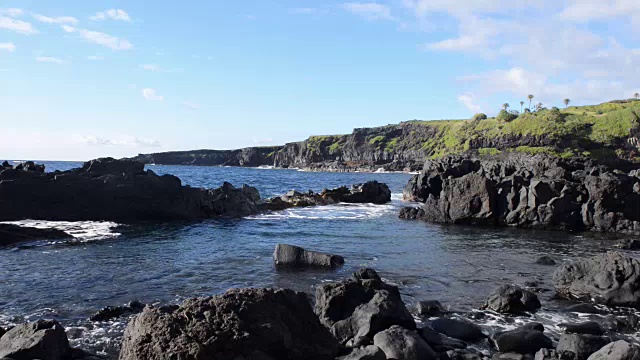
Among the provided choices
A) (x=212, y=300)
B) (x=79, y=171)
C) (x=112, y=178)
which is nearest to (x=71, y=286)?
(x=212, y=300)

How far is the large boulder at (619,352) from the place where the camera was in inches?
397

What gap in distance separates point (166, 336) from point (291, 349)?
8.09ft

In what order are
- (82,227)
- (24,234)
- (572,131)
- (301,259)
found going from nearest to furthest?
(301,259), (24,234), (82,227), (572,131)

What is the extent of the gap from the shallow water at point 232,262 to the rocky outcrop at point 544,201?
255cm

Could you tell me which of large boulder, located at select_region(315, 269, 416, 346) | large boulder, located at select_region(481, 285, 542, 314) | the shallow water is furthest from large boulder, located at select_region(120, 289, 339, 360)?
large boulder, located at select_region(481, 285, 542, 314)

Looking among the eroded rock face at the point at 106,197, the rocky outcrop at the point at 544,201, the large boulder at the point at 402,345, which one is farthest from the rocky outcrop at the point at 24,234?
the rocky outcrop at the point at 544,201

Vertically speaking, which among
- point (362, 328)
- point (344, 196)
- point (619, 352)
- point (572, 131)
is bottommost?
point (362, 328)

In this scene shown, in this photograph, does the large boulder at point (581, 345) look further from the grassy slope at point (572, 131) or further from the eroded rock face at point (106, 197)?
the grassy slope at point (572, 131)

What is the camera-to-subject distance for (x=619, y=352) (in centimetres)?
1030

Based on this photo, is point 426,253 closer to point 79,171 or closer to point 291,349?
point 291,349

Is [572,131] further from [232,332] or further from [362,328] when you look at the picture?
[232,332]

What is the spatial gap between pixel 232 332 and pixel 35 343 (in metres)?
5.71

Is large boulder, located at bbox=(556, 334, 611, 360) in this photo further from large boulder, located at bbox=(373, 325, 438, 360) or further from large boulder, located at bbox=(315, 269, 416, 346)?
large boulder, located at bbox=(315, 269, 416, 346)

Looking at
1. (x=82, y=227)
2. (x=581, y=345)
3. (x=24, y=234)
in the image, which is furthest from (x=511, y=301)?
(x=82, y=227)
